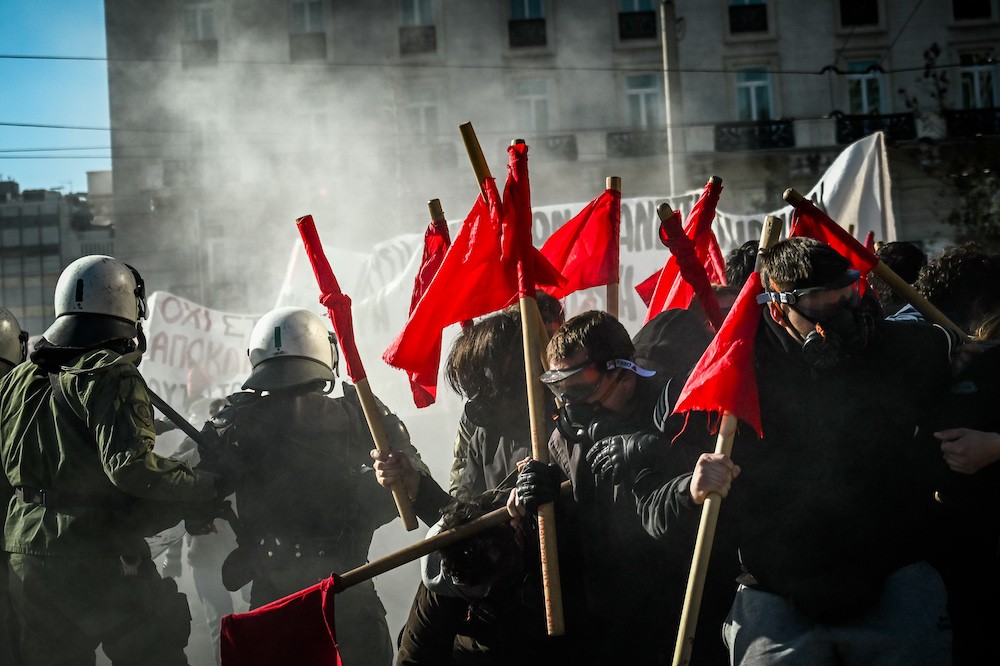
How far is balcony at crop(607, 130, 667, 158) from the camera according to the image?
1952 centimetres

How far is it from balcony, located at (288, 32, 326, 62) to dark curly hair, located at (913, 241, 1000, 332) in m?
13.9

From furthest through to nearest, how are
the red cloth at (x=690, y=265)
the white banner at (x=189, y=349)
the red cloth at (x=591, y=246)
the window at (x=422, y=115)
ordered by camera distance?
the window at (x=422, y=115) → the white banner at (x=189, y=349) → the red cloth at (x=591, y=246) → the red cloth at (x=690, y=265)

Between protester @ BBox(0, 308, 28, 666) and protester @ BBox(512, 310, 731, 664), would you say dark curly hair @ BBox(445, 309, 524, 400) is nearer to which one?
protester @ BBox(512, 310, 731, 664)

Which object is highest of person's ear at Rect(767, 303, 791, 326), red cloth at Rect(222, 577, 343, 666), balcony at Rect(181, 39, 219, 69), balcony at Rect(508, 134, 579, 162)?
balcony at Rect(181, 39, 219, 69)

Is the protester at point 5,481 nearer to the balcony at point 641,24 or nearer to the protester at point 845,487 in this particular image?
the protester at point 845,487

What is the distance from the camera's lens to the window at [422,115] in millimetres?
17094

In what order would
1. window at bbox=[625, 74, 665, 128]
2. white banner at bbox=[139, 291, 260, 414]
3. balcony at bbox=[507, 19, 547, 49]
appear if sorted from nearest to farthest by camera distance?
white banner at bbox=[139, 291, 260, 414] < balcony at bbox=[507, 19, 547, 49] < window at bbox=[625, 74, 665, 128]

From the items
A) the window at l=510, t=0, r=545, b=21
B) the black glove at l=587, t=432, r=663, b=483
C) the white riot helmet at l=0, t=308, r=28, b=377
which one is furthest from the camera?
the window at l=510, t=0, r=545, b=21

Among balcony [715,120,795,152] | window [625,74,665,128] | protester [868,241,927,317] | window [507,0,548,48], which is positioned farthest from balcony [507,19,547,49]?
protester [868,241,927,317]

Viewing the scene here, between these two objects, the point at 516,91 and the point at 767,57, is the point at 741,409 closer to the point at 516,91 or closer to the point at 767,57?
the point at 516,91

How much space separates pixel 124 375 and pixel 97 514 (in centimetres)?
47

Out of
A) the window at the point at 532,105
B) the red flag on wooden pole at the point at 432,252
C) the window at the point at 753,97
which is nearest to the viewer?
the red flag on wooden pole at the point at 432,252

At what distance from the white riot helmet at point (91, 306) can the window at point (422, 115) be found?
44.8ft

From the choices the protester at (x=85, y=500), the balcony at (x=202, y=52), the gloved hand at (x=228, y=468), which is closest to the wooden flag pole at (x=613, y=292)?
the gloved hand at (x=228, y=468)
